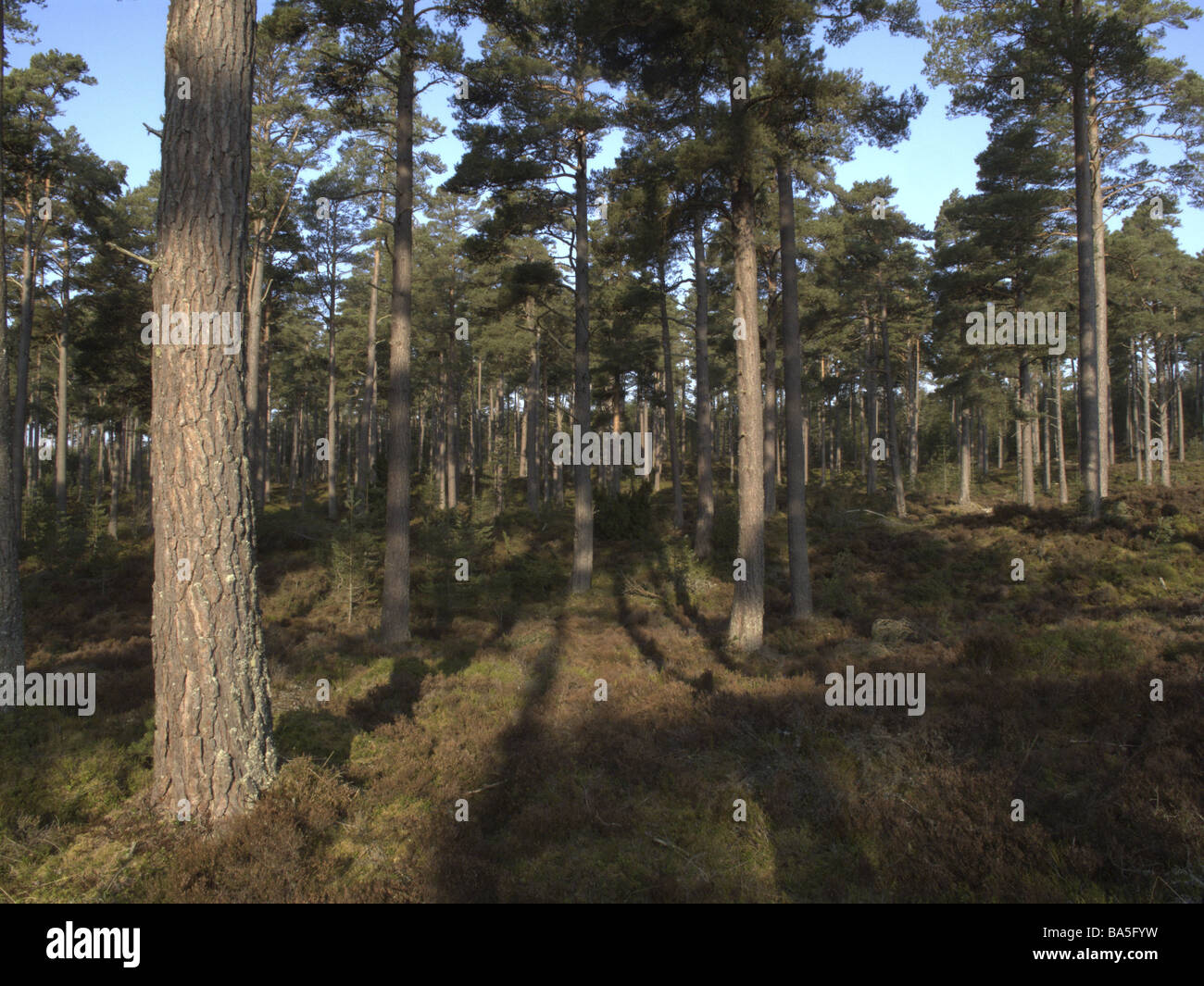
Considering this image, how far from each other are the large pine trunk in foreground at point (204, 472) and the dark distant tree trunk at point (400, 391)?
6.49 meters

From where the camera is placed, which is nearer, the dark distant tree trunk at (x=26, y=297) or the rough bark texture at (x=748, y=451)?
the rough bark texture at (x=748, y=451)

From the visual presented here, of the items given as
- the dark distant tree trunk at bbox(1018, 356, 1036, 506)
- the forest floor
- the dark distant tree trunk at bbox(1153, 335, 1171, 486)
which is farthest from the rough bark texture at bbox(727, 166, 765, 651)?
the dark distant tree trunk at bbox(1153, 335, 1171, 486)

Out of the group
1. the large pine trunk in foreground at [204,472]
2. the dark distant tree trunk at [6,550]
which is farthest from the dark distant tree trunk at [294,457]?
the large pine trunk in foreground at [204,472]

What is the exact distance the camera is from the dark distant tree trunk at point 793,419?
41.3 ft

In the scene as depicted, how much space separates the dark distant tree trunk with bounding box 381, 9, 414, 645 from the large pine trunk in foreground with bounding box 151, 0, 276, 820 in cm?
649

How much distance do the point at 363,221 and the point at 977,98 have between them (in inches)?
881

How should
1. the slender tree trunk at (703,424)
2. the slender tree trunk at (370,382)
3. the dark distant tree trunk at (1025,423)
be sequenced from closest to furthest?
1. the slender tree trunk at (703,424)
2. the dark distant tree trunk at (1025,423)
3. the slender tree trunk at (370,382)

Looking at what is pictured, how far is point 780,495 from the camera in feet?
95.9

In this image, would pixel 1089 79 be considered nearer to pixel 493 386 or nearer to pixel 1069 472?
pixel 493 386

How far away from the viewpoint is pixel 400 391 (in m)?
12.0

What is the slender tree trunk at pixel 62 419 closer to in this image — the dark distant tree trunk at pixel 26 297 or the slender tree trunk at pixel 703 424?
the dark distant tree trunk at pixel 26 297

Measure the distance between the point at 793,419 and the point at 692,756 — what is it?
822 cm

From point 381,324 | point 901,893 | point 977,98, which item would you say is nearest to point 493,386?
point 381,324

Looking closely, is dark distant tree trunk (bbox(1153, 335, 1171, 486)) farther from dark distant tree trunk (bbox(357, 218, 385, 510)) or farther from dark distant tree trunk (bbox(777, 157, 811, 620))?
dark distant tree trunk (bbox(357, 218, 385, 510))
